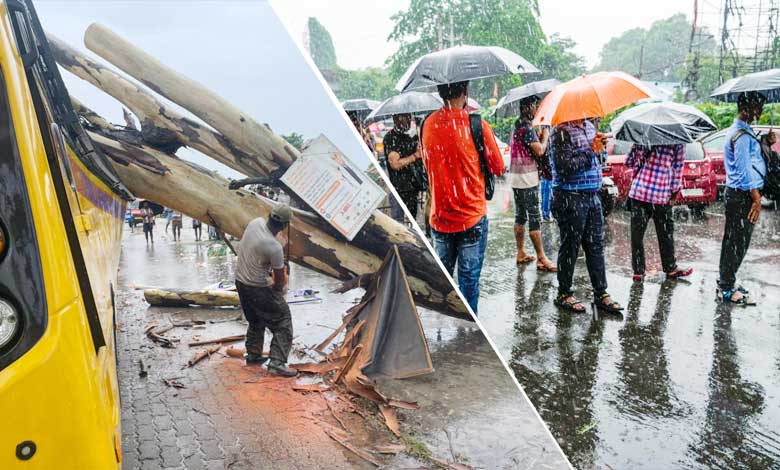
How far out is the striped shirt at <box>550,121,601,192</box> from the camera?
4570 mm

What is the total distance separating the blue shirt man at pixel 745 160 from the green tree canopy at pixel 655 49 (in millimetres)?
6901

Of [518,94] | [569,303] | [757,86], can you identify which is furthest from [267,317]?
[757,86]

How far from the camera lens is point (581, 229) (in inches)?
187

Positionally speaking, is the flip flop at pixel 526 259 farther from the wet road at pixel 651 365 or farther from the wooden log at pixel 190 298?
the wooden log at pixel 190 298

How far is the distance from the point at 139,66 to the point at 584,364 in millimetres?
3094

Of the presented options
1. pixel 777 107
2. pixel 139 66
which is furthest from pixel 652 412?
pixel 777 107

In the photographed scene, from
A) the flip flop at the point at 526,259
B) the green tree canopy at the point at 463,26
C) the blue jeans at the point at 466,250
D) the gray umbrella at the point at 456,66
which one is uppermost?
the green tree canopy at the point at 463,26

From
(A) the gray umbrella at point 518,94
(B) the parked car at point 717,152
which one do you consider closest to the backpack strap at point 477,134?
(A) the gray umbrella at point 518,94

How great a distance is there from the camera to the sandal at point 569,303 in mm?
4879

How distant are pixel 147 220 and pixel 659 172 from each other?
452 cm

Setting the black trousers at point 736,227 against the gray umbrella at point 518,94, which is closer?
the black trousers at point 736,227

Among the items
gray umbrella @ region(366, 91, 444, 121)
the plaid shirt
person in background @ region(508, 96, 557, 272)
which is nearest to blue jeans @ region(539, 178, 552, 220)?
person in background @ region(508, 96, 557, 272)

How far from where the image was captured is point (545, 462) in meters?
2.17

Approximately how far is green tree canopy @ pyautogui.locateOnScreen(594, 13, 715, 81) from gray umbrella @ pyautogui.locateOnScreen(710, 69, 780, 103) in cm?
668
